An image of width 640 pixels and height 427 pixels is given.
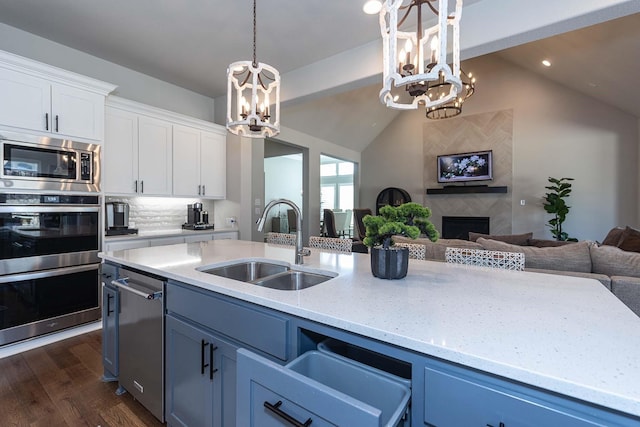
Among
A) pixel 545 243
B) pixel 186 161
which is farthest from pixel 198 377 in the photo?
pixel 545 243

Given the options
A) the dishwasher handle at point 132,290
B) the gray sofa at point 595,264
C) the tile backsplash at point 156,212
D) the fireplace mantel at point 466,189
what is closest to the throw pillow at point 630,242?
the gray sofa at point 595,264

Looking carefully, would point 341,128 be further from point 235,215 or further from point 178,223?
point 178,223

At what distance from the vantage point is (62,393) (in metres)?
2.00

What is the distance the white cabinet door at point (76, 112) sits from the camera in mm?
2709

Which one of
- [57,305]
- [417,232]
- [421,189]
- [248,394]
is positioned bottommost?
[57,305]

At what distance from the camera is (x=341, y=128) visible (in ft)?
22.2

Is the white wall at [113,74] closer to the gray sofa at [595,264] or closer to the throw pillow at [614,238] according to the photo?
the gray sofa at [595,264]

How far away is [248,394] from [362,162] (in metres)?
7.90

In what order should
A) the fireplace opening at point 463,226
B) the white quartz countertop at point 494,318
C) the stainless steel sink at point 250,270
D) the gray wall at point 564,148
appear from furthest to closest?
the fireplace opening at point 463,226, the gray wall at point 564,148, the stainless steel sink at point 250,270, the white quartz countertop at point 494,318

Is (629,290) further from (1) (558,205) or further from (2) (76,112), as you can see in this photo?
(1) (558,205)

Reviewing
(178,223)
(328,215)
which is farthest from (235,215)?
(328,215)

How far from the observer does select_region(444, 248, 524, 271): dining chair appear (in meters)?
1.69

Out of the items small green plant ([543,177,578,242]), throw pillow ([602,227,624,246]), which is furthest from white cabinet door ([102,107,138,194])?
small green plant ([543,177,578,242])

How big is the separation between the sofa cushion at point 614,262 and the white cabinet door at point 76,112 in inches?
173
